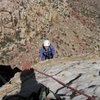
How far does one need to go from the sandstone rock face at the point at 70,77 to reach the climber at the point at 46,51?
47 centimetres

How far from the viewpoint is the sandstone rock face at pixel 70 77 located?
1202cm

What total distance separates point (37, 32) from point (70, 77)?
14609mm

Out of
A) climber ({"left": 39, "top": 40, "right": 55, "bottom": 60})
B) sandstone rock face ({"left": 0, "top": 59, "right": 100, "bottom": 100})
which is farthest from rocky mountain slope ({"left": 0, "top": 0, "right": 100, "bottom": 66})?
sandstone rock face ({"left": 0, "top": 59, "right": 100, "bottom": 100})

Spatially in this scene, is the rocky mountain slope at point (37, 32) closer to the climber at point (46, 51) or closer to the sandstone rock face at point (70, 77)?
the climber at point (46, 51)

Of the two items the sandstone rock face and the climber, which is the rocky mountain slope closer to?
the climber

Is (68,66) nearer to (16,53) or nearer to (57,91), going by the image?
(57,91)

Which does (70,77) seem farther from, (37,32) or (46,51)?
(37,32)

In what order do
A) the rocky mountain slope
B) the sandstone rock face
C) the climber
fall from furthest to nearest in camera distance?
the rocky mountain slope → the climber → the sandstone rock face

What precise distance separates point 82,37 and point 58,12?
11.8 ft

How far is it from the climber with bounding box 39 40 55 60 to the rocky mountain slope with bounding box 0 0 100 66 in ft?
26.4

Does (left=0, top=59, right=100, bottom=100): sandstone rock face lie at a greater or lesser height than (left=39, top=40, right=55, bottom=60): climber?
lesser

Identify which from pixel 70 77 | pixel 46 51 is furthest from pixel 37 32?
pixel 70 77

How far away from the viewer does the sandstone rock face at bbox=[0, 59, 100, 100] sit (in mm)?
12020

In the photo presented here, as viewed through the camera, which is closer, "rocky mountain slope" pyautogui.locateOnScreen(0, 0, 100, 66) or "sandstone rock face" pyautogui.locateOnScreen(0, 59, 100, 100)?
"sandstone rock face" pyautogui.locateOnScreen(0, 59, 100, 100)
